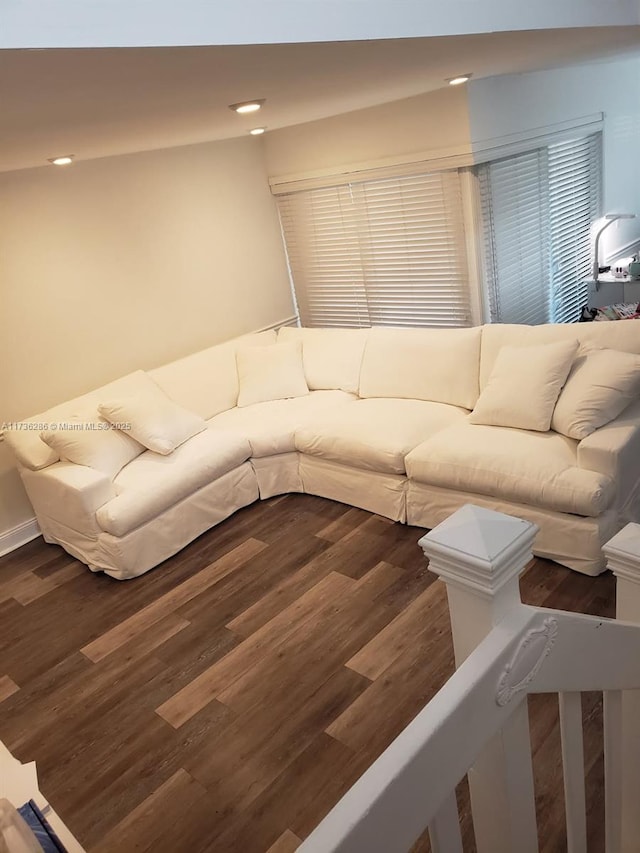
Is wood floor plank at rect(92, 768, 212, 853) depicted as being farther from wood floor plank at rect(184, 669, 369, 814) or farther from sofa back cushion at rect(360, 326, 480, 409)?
sofa back cushion at rect(360, 326, 480, 409)

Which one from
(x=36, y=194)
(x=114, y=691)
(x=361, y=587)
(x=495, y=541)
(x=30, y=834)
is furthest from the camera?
(x=36, y=194)

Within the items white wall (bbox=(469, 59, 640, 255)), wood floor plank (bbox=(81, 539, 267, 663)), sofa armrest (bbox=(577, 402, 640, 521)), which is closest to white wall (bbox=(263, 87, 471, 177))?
white wall (bbox=(469, 59, 640, 255))

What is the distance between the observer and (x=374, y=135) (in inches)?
183

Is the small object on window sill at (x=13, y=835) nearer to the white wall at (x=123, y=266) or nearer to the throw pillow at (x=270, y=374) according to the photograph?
the white wall at (x=123, y=266)

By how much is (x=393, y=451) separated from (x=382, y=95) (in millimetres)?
1963

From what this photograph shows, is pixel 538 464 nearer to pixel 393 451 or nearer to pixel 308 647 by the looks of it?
pixel 393 451

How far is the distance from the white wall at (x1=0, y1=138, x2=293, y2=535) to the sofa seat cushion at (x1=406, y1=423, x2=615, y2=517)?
232cm

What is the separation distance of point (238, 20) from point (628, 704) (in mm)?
1586

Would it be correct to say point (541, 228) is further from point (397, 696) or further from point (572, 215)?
point (397, 696)

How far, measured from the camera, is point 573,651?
1031 mm

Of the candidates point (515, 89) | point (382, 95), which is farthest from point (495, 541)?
point (515, 89)

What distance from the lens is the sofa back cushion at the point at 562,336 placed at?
3.42 m

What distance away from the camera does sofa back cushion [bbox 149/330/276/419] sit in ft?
14.7

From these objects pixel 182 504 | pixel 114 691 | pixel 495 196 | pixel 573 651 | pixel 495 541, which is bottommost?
pixel 114 691
